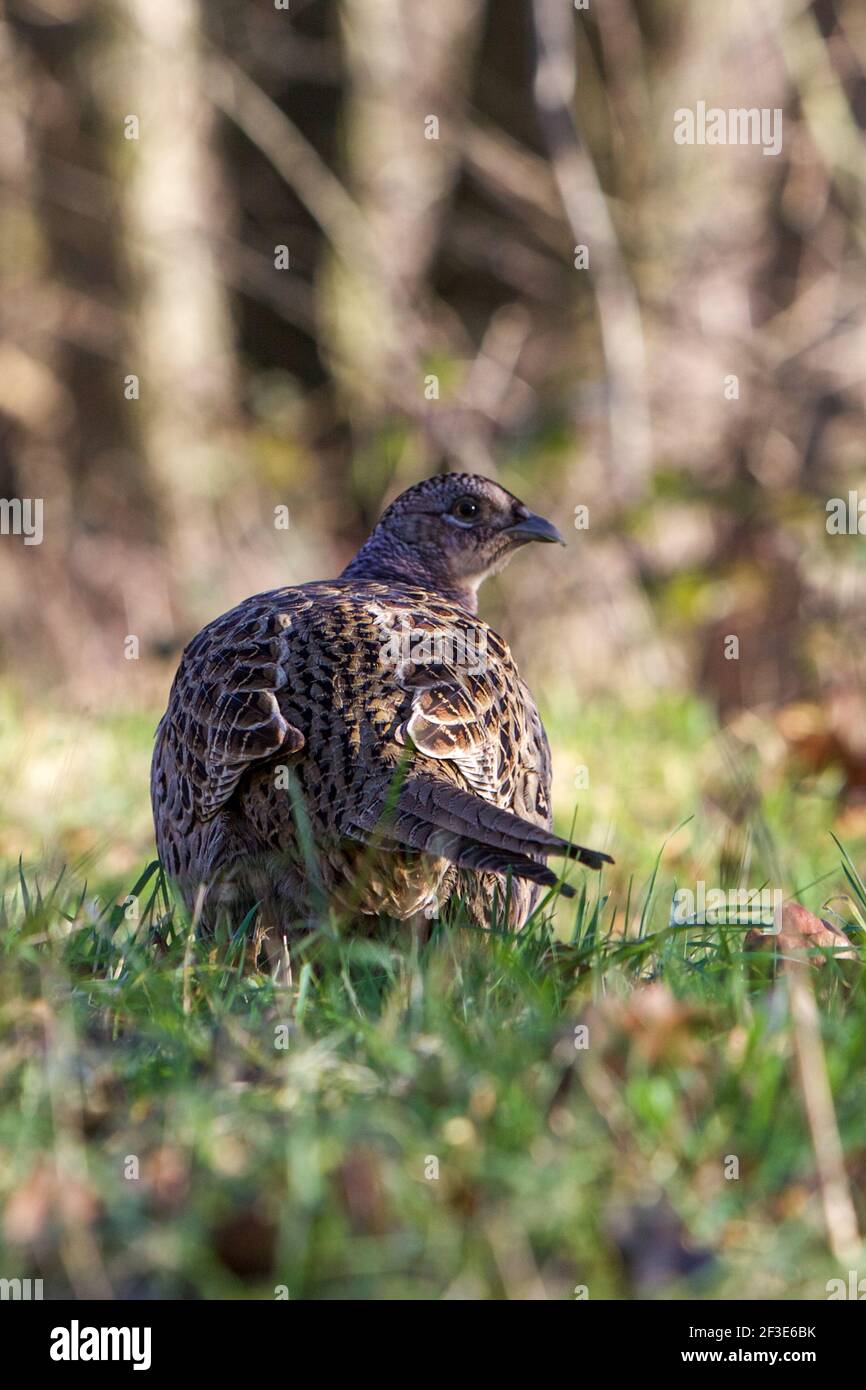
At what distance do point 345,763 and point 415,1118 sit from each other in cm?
137

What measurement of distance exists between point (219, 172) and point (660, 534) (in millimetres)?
5622

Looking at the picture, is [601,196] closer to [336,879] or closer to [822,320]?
[822,320]

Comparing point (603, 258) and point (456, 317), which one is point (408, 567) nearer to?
point (603, 258)

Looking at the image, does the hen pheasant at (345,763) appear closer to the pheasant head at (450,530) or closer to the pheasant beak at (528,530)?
the pheasant head at (450,530)

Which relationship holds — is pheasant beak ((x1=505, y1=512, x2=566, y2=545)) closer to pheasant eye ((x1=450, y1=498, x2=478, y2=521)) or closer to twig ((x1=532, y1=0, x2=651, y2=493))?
pheasant eye ((x1=450, y1=498, x2=478, y2=521))

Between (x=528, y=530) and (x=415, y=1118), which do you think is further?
(x=528, y=530)

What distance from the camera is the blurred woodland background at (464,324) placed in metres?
9.03

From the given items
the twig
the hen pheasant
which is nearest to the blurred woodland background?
the twig

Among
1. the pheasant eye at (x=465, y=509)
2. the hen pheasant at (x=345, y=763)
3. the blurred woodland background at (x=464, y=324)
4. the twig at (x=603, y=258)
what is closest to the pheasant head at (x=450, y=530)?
the pheasant eye at (x=465, y=509)

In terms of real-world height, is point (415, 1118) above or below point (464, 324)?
below

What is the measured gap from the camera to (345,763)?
12.2 ft

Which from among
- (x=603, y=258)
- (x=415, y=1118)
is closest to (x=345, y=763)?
(x=415, y=1118)

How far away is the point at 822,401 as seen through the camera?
Result: 379 inches

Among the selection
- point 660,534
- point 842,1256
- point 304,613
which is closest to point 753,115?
point 660,534
